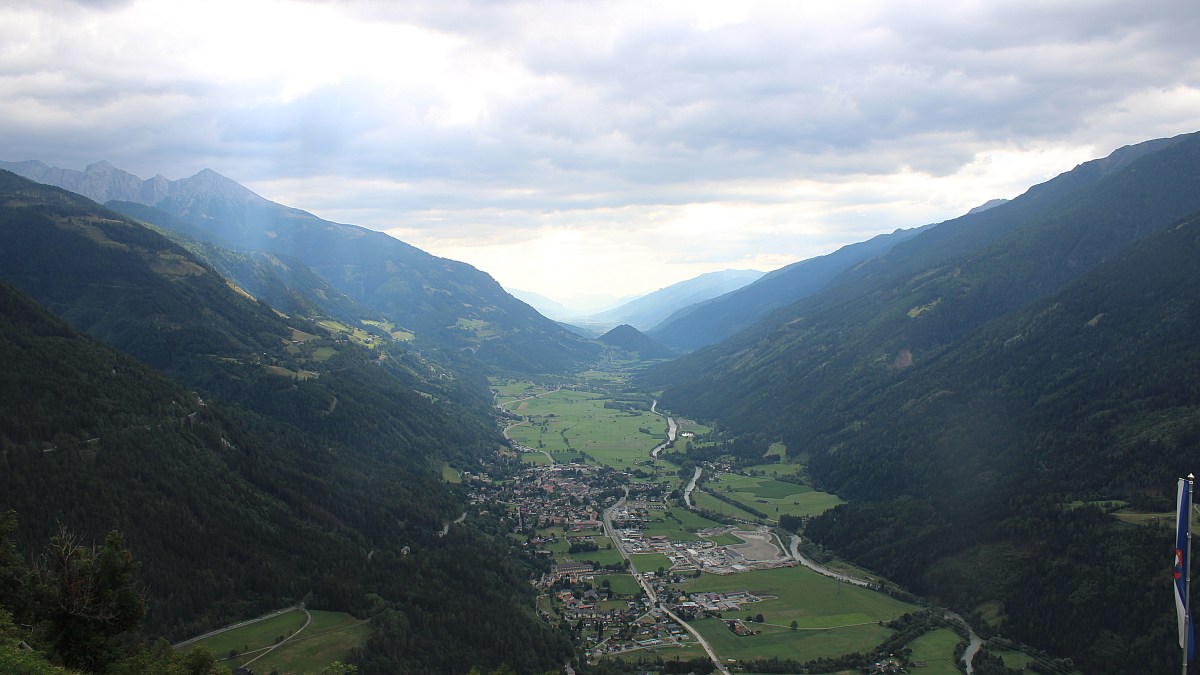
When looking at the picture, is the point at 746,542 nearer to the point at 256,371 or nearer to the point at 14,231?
the point at 256,371

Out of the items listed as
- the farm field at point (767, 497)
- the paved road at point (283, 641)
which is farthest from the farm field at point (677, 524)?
the paved road at point (283, 641)

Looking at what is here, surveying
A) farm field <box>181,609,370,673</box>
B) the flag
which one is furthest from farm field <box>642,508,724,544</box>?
the flag

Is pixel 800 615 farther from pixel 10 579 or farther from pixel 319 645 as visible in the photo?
pixel 10 579

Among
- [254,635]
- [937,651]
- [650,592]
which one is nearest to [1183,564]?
[937,651]

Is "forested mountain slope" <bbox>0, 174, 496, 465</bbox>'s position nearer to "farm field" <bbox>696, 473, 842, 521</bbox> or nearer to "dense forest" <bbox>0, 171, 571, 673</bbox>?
"dense forest" <bbox>0, 171, 571, 673</bbox>

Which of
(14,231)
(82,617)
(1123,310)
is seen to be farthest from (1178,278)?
(14,231)

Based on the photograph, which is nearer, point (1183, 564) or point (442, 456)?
point (1183, 564)

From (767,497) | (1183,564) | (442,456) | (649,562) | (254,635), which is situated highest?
(1183,564)

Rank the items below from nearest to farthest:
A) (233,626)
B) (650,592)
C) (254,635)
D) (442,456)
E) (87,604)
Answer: (87,604), (254,635), (233,626), (650,592), (442,456)
